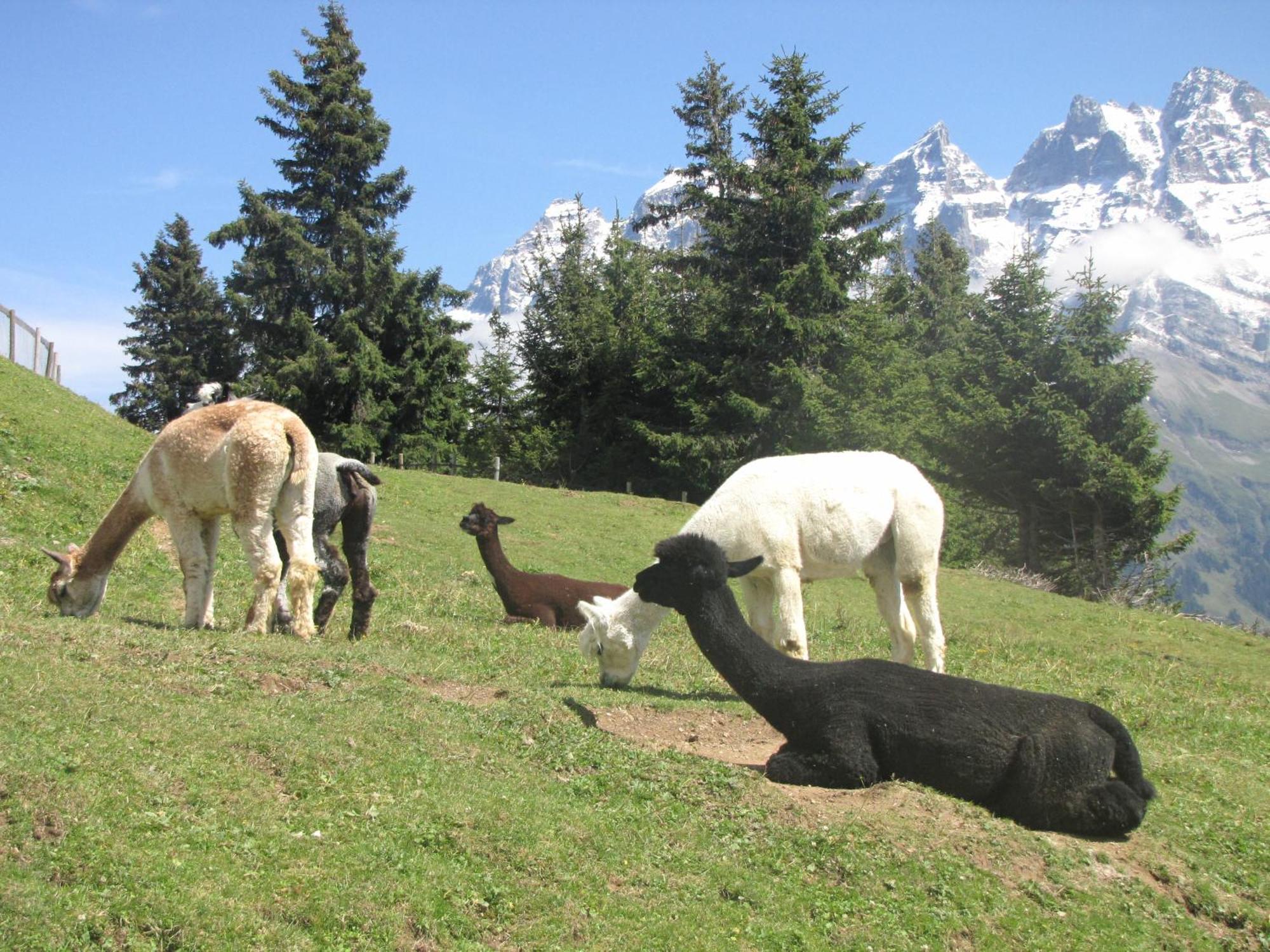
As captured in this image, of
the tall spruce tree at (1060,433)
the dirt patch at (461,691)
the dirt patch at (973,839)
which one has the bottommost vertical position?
the dirt patch at (973,839)

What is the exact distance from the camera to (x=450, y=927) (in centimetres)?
609

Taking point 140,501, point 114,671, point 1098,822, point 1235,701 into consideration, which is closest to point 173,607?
point 140,501

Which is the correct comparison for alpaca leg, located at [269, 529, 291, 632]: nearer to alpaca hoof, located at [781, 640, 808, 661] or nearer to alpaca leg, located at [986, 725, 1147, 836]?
alpaca hoof, located at [781, 640, 808, 661]

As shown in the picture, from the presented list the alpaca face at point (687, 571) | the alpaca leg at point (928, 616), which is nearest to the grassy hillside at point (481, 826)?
the alpaca face at point (687, 571)

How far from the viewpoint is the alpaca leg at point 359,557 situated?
1309 cm

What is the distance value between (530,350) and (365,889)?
46491mm

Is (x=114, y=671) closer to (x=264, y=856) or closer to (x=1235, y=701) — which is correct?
(x=264, y=856)

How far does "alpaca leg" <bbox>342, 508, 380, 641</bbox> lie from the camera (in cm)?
1309

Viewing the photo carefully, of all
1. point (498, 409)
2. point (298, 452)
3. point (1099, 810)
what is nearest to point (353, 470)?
point (298, 452)

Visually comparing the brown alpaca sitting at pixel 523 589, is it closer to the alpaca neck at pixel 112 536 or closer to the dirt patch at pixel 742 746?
the alpaca neck at pixel 112 536

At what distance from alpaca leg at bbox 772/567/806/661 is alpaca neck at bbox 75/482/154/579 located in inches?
272

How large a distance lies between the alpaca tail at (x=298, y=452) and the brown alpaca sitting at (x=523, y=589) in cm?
479

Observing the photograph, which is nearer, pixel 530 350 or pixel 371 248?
pixel 371 248

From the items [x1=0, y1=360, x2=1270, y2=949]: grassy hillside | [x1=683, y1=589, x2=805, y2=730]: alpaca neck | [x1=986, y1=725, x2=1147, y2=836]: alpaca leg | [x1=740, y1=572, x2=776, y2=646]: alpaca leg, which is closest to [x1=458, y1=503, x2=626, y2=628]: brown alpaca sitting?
[x1=0, y1=360, x2=1270, y2=949]: grassy hillside
